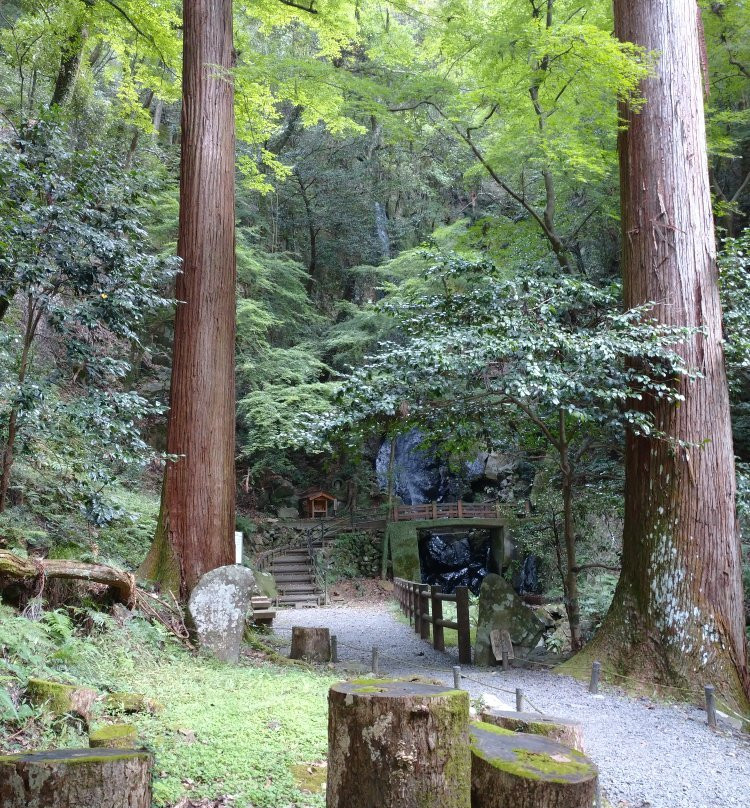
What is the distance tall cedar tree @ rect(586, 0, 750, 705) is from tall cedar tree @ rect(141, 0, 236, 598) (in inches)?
184

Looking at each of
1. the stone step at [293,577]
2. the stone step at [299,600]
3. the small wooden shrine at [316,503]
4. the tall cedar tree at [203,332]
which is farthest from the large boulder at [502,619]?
the small wooden shrine at [316,503]

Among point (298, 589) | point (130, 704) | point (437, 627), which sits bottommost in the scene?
point (298, 589)

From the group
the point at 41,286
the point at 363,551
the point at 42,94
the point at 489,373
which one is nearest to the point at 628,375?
the point at 489,373

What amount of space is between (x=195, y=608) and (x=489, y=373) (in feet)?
14.4

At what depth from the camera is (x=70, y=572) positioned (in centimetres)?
538

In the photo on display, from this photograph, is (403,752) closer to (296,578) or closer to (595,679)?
(595,679)

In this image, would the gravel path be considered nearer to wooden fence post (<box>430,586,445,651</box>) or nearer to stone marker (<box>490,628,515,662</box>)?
stone marker (<box>490,628,515,662</box>)

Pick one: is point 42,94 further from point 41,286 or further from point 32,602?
point 32,602

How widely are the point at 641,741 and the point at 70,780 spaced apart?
4.85 metres

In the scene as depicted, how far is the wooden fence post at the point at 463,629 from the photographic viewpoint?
9.12 metres

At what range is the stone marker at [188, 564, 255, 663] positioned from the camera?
21.1 ft

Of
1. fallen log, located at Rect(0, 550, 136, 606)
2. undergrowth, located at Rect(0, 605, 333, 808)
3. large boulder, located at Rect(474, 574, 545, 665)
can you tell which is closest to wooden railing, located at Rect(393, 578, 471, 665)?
large boulder, located at Rect(474, 574, 545, 665)

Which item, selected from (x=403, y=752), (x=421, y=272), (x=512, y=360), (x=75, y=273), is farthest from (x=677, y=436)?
(x=75, y=273)

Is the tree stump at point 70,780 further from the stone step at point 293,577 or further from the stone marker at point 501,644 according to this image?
the stone step at point 293,577
